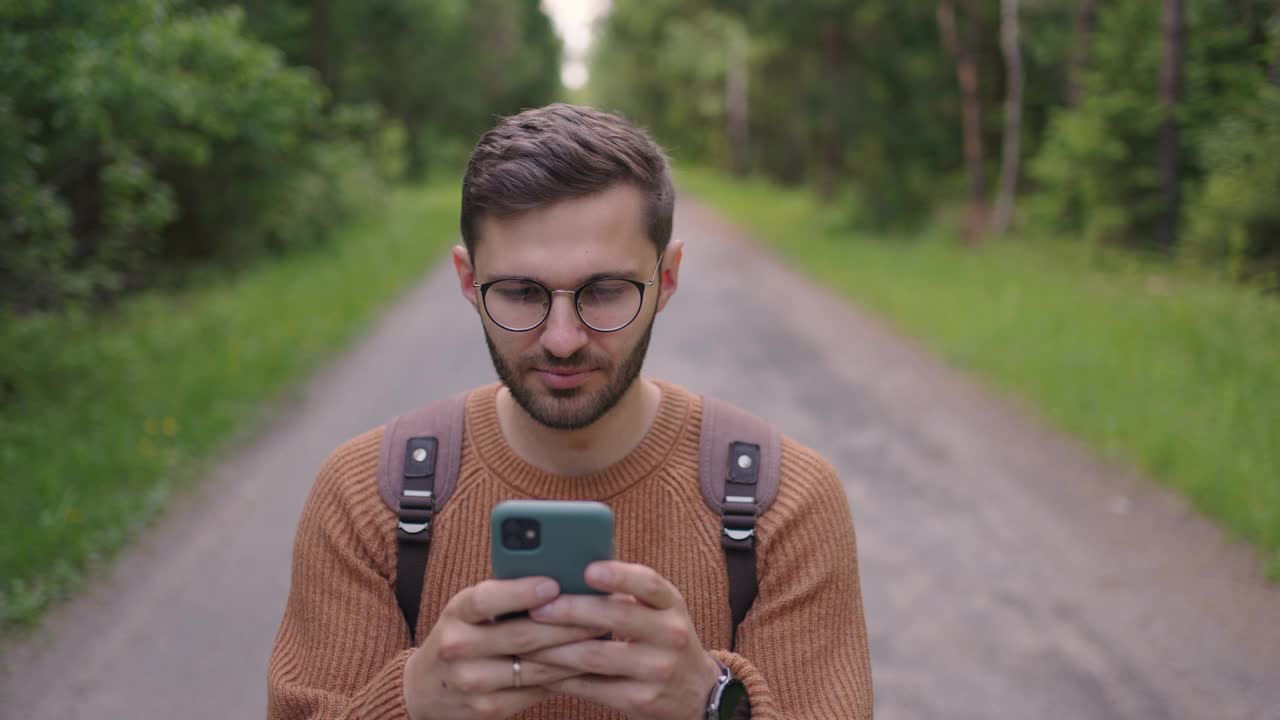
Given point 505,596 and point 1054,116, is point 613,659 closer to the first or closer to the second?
point 505,596

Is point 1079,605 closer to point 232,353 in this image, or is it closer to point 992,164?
point 232,353

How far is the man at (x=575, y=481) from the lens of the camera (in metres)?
1.93

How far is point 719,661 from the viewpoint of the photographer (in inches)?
72.6

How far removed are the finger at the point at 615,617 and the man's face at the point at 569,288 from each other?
51cm

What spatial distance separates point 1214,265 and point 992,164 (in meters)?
15.6

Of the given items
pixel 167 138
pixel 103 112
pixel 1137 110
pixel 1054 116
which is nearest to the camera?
pixel 103 112

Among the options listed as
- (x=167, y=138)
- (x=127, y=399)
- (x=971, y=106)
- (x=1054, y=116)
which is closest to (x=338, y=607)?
(x=127, y=399)

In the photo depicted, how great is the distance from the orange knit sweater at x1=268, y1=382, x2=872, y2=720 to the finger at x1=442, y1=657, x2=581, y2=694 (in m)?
0.42

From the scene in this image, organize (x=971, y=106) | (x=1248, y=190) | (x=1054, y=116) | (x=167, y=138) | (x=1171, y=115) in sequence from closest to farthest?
(x=167, y=138) → (x=1248, y=190) → (x=1171, y=115) → (x=1054, y=116) → (x=971, y=106)

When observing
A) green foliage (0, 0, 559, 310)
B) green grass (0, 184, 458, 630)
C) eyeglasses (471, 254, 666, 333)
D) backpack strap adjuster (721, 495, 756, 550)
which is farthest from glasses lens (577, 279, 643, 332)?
green grass (0, 184, 458, 630)

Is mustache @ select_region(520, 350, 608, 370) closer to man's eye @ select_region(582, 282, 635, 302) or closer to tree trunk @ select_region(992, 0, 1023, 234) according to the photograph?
man's eye @ select_region(582, 282, 635, 302)

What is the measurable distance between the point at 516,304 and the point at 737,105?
143ft

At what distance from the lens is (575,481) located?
2.12m

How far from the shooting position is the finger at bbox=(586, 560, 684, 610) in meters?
1.52
